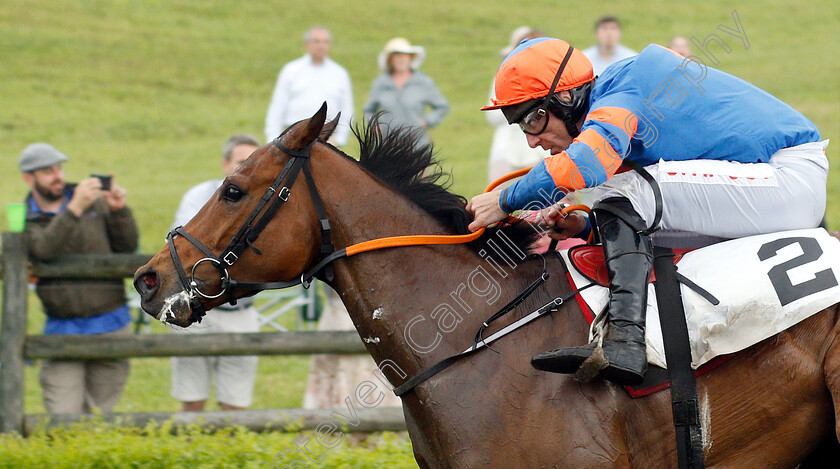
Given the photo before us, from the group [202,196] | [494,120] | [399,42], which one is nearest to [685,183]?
[202,196]

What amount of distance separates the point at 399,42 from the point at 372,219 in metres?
6.35

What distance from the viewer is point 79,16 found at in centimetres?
2823

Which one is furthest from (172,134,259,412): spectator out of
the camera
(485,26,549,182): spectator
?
(485,26,549,182): spectator

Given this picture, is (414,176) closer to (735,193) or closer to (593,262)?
(593,262)

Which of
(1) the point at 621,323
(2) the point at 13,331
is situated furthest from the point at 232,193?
(2) the point at 13,331

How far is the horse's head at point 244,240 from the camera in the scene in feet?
11.8

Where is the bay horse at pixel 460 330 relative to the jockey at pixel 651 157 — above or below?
below

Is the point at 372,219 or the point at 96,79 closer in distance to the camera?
the point at 372,219

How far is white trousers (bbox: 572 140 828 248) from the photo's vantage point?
353cm

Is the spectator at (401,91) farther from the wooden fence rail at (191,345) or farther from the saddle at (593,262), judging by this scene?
the saddle at (593,262)

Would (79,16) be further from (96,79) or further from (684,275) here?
(684,275)

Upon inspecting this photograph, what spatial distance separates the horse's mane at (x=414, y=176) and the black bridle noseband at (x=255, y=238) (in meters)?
0.31

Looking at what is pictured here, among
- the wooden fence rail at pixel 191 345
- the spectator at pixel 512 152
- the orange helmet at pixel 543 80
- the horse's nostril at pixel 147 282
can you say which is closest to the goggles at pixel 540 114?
the orange helmet at pixel 543 80

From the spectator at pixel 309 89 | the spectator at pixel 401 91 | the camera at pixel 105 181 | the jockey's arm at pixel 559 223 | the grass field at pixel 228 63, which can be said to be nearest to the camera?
the jockey's arm at pixel 559 223
